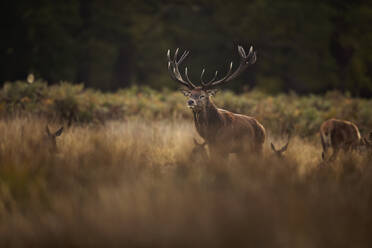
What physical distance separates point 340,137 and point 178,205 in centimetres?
465

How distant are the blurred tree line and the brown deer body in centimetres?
1737

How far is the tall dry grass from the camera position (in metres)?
2.73

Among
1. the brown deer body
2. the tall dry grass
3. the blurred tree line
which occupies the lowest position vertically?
the tall dry grass

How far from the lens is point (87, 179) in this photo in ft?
13.5

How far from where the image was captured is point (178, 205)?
3.02 meters

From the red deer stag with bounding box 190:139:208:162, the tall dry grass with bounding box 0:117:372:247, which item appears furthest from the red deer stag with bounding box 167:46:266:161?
the tall dry grass with bounding box 0:117:372:247

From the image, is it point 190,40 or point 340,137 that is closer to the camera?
point 340,137

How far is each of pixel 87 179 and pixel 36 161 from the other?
33.1 inches

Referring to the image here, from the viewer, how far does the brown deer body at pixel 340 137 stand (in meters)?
6.69

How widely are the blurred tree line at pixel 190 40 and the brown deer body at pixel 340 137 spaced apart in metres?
17.4

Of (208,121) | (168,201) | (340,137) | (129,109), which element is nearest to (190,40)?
(129,109)

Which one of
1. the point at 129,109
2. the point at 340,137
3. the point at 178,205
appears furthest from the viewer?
the point at 129,109

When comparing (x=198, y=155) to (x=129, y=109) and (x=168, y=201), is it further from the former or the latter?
(x=129, y=109)

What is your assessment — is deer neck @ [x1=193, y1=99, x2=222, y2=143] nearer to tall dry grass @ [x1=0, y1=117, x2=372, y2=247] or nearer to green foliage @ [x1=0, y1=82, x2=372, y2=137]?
tall dry grass @ [x1=0, y1=117, x2=372, y2=247]
